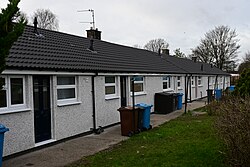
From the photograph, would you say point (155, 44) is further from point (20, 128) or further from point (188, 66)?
point (20, 128)

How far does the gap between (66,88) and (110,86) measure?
326 cm

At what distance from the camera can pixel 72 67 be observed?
11000mm

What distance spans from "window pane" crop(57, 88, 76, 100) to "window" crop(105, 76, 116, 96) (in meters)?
2.40

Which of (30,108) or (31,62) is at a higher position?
(31,62)

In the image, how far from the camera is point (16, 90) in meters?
8.80

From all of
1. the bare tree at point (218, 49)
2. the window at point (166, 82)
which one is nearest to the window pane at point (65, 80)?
the window at point (166, 82)

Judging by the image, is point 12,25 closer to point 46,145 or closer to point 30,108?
Answer: point 30,108

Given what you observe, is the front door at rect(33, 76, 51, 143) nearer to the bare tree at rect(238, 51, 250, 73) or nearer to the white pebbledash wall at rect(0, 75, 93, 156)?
the white pebbledash wall at rect(0, 75, 93, 156)

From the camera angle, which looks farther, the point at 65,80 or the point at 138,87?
the point at 138,87

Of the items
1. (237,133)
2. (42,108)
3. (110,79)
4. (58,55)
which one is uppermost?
(58,55)

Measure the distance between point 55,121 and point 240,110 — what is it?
19.9 feet

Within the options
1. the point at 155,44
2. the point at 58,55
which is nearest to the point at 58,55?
the point at 58,55

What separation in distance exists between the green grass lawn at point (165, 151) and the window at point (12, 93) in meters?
2.50

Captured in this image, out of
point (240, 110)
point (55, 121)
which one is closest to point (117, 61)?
point (55, 121)
